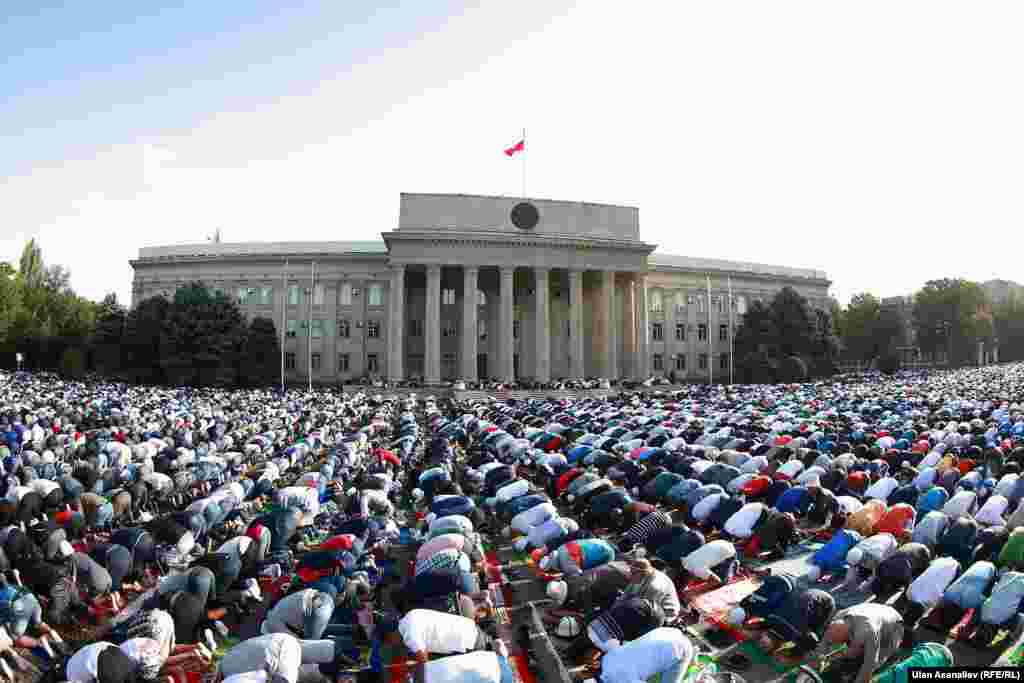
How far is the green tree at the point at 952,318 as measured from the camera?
256 feet

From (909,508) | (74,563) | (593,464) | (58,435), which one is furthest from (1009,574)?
(58,435)

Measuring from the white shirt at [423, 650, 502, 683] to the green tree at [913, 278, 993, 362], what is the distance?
9120 centimetres

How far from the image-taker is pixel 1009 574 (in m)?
7.64

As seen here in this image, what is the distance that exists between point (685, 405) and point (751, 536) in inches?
867

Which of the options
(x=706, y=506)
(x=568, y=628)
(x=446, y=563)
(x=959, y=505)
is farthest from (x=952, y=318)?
(x=446, y=563)

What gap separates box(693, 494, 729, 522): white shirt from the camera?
1200cm

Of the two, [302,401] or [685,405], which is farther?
[302,401]

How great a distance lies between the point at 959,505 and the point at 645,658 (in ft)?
28.0

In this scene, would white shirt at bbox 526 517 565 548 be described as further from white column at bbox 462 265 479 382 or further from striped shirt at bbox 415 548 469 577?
white column at bbox 462 265 479 382

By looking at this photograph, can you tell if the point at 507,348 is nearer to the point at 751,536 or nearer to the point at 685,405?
the point at 685,405

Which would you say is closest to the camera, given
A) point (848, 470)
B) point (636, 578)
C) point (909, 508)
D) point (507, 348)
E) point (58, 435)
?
point (636, 578)

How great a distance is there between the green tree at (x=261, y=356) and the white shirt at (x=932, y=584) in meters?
52.8

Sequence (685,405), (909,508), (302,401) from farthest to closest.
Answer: (302,401) < (685,405) < (909,508)

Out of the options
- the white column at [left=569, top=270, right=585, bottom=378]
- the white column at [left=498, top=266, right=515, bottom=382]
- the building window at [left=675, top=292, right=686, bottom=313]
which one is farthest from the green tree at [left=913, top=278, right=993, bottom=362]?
the white column at [left=498, top=266, right=515, bottom=382]
